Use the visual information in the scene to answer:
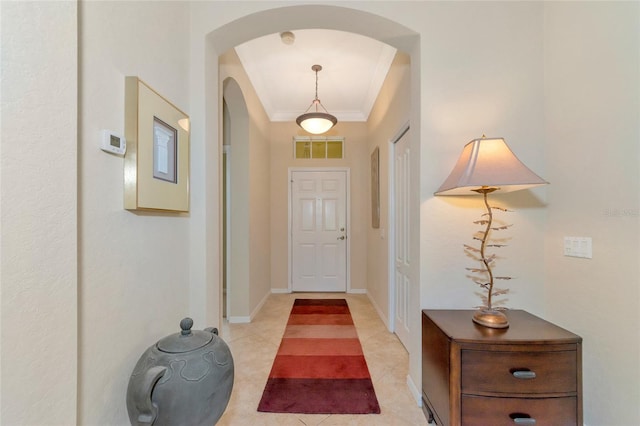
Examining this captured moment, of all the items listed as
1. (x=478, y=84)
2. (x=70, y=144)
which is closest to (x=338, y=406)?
(x=70, y=144)

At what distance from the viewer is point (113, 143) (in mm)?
1102

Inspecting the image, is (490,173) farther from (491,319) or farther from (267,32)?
(267,32)

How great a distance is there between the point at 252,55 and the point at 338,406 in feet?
10.1

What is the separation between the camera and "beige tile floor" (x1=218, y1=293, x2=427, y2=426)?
1.73 meters

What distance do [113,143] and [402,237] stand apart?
7.81ft

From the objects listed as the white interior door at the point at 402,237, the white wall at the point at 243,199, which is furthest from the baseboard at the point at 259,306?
the white interior door at the point at 402,237

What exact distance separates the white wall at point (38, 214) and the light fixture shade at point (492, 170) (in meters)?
1.54

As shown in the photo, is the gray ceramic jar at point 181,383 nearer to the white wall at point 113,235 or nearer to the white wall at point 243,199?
the white wall at point 113,235

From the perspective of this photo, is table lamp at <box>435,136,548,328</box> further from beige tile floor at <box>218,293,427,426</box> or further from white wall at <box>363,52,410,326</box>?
white wall at <box>363,52,410,326</box>

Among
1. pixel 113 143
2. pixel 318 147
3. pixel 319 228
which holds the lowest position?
pixel 319 228

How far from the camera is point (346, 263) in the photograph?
4.68 metres

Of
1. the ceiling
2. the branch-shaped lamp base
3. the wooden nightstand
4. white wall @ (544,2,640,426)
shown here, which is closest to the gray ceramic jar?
the wooden nightstand

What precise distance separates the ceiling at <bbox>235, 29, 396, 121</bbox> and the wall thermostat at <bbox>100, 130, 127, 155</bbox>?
6.47 feet

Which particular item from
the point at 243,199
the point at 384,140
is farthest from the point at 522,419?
the point at 243,199
